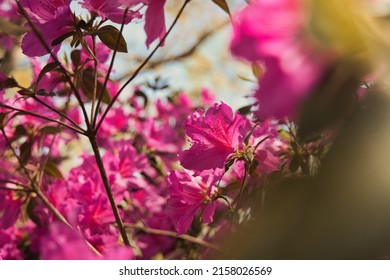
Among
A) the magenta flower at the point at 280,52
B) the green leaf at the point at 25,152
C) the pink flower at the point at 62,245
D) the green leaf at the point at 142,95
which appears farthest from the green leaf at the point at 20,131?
the magenta flower at the point at 280,52

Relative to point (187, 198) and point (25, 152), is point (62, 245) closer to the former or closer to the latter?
point (187, 198)

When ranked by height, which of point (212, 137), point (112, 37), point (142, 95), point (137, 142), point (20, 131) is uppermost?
point (112, 37)

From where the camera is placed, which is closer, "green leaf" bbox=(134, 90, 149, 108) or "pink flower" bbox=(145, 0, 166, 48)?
"pink flower" bbox=(145, 0, 166, 48)

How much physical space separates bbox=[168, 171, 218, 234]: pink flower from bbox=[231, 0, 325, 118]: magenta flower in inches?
23.0

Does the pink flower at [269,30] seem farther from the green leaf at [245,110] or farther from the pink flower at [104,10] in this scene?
the green leaf at [245,110]

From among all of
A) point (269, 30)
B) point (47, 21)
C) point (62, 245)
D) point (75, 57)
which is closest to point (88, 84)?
point (75, 57)

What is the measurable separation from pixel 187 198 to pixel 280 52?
626 millimetres

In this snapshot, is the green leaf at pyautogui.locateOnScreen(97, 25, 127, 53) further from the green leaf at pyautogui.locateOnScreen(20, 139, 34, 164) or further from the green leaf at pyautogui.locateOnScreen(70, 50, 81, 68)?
the green leaf at pyautogui.locateOnScreen(20, 139, 34, 164)

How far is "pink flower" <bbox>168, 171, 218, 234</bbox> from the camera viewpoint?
893mm

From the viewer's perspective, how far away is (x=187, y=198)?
2.98 feet

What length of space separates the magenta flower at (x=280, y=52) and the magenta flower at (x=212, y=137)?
50cm

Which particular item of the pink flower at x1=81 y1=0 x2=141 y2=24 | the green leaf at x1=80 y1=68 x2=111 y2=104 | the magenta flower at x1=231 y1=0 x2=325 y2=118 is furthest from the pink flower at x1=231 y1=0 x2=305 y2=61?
the green leaf at x1=80 y1=68 x2=111 y2=104

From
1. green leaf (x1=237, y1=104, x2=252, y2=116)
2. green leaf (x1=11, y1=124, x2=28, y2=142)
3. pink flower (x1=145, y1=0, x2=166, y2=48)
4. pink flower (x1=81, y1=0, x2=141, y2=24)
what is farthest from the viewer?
green leaf (x1=11, y1=124, x2=28, y2=142)
